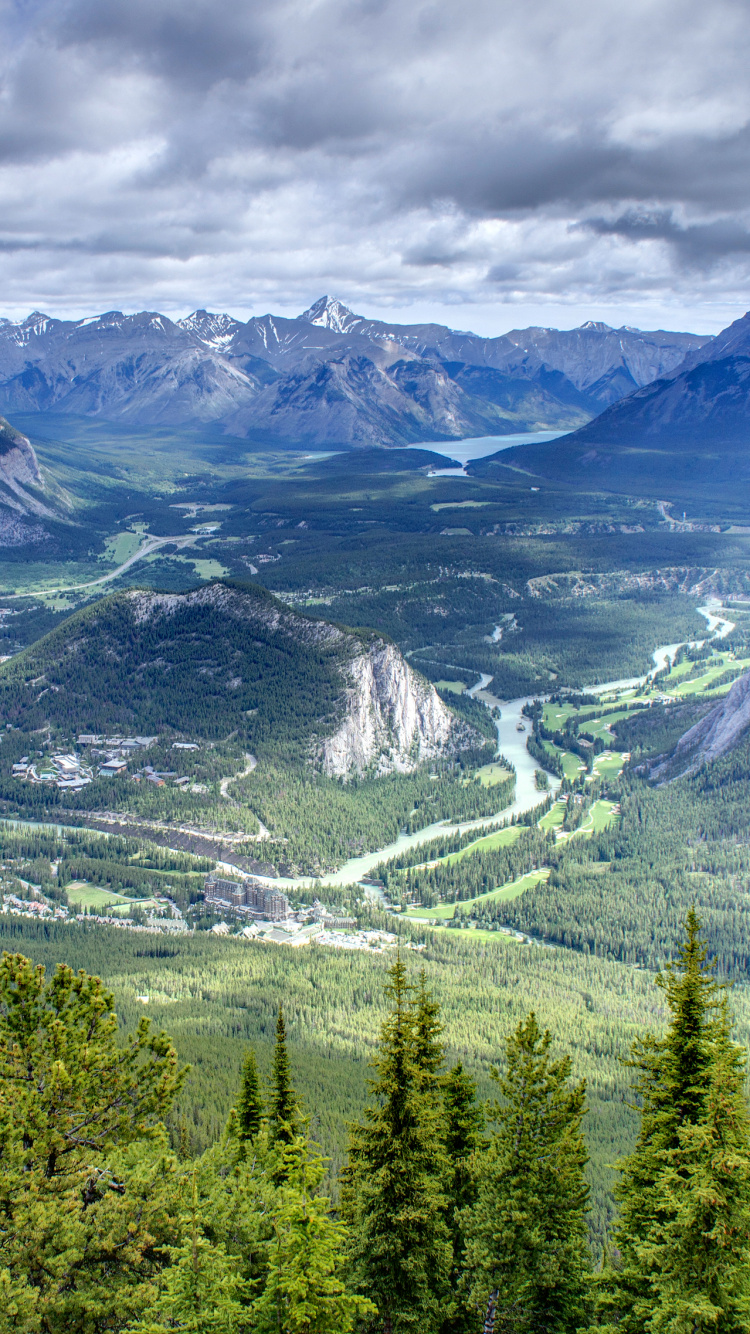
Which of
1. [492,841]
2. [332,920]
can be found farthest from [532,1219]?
[492,841]

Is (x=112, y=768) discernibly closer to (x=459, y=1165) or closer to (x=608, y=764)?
(x=608, y=764)

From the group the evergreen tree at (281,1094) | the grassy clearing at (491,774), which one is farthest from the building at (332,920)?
the evergreen tree at (281,1094)

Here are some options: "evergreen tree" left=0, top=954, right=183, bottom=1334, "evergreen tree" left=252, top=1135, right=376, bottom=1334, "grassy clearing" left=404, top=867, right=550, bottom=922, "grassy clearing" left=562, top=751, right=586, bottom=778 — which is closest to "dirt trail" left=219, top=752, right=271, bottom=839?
"grassy clearing" left=404, top=867, right=550, bottom=922

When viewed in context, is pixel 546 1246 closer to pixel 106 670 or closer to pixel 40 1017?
pixel 40 1017

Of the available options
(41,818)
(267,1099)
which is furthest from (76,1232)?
(41,818)

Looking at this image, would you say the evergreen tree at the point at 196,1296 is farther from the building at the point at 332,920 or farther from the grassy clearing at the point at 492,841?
the grassy clearing at the point at 492,841

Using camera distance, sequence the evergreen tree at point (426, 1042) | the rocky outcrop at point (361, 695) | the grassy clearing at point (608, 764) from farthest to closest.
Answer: the grassy clearing at point (608, 764) < the rocky outcrop at point (361, 695) < the evergreen tree at point (426, 1042)
